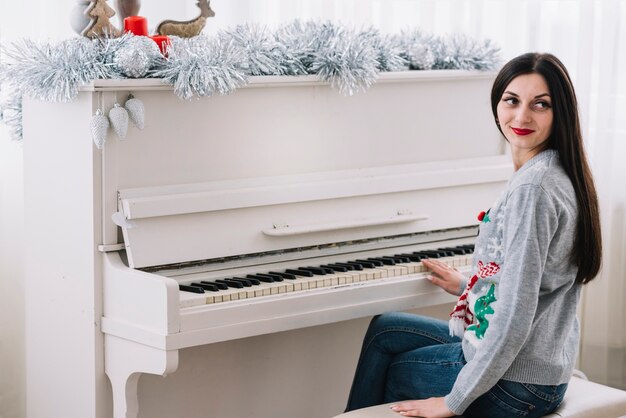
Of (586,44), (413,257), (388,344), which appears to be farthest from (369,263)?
(586,44)

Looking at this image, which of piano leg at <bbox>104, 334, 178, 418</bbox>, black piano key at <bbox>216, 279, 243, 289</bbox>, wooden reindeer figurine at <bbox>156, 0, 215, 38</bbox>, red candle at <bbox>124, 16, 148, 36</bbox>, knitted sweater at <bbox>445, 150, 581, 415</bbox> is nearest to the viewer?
knitted sweater at <bbox>445, 150, 581, 415</bbox>

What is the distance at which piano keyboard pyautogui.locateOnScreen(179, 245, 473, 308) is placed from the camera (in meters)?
2.16

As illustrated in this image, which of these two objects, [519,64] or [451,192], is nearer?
[519,64]

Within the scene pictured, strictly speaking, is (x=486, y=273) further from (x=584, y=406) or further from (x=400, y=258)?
(x=400, y=258)

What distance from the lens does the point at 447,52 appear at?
278 centimetres

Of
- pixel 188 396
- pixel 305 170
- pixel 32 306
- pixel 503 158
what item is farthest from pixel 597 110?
pixel 32 306

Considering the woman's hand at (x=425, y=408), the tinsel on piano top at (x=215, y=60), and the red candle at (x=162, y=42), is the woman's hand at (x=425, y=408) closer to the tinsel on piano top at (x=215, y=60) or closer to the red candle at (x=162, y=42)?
the tinsel on piano top at (x=215, y=60)

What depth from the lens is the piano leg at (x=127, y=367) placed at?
6.91ft

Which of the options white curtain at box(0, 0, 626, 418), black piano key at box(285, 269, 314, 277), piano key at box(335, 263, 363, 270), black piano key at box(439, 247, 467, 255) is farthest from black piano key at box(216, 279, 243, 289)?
white curtain at box(0, 0, 626, 418)

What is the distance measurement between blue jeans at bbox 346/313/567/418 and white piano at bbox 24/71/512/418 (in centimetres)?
12

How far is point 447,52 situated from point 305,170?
59 centimetres

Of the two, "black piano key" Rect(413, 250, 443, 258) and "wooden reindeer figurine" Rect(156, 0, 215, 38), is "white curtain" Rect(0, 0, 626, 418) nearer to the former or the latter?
"wooden reindeer figurine" Rect(156, 0, 215, 38)

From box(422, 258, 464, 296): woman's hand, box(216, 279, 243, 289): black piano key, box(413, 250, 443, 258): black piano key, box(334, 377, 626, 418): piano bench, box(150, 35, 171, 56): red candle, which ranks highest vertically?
box(150, 35, 171, 56): red candle

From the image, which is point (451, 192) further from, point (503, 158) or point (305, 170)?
point (305, 170)
